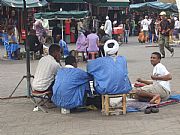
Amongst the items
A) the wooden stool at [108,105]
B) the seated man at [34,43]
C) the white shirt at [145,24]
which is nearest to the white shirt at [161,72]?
the wooden stool at [108,105]

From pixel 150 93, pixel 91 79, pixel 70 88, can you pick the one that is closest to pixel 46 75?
pixel 70 88

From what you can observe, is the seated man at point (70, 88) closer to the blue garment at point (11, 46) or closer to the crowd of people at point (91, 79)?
the crowd of people at point (91, 79)

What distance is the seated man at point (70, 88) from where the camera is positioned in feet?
26.0

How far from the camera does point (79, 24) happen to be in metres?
26.5

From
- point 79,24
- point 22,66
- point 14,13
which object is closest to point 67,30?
point 79,24

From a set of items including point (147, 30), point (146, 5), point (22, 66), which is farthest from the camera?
point (146, 5)

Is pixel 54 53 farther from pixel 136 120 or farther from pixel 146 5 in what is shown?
pixel 146 5

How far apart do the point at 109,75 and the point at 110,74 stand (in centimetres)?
3

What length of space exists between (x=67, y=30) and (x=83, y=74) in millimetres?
19514

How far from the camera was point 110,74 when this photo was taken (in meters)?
7.86

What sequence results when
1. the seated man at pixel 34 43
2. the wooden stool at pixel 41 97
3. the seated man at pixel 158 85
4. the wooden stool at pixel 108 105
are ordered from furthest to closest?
the seated man at pixel 34 43 → the seated man at pixel 158 85 → the wooden stool at pixel 41 97 → the wooden stool at pixel 108 105

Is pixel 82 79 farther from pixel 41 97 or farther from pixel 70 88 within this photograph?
pixel 41 97

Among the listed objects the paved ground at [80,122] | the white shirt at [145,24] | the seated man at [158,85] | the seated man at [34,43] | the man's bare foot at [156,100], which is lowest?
the paved ground at [80,122]

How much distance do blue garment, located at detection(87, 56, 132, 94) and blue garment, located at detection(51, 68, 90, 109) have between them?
0.25 m
